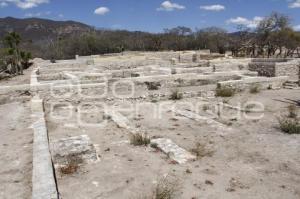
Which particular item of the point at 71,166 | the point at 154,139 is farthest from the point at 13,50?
the point at 71,166

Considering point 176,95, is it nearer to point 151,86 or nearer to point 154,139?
point 151,86

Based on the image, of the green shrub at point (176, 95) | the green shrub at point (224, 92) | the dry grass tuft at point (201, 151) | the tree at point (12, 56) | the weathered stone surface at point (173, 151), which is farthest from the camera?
the tree at point (12, 56)

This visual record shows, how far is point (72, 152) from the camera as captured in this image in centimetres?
577

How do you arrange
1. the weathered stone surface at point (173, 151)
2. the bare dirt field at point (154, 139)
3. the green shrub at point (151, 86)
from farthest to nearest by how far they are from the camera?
the green shrub at point (151, 86) < the weathered stone surface at point (173, 151) < the bare dirt field at point (154, 139)

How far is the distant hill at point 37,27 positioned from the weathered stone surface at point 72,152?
105163 millimetres

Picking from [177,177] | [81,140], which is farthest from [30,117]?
[177,177]

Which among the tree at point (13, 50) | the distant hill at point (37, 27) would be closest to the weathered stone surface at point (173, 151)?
the tree at point (13, 50)

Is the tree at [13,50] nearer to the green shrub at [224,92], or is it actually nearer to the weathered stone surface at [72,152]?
the green shrub at [224,92]

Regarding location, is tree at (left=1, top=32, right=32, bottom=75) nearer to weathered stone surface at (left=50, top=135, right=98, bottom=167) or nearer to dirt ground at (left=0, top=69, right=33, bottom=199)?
dirt ground at (left=0, top=69, right=33, bottom=199)

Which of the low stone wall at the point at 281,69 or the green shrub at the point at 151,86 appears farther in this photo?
the low stone wall at the point at 281,69

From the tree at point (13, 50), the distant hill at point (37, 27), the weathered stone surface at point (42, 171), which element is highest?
the distant hill at point (37, 27)

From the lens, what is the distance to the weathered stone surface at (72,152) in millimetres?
5652

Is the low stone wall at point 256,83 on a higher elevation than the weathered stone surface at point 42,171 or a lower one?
higher

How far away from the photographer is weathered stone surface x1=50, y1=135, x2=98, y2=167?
5.65 metres
